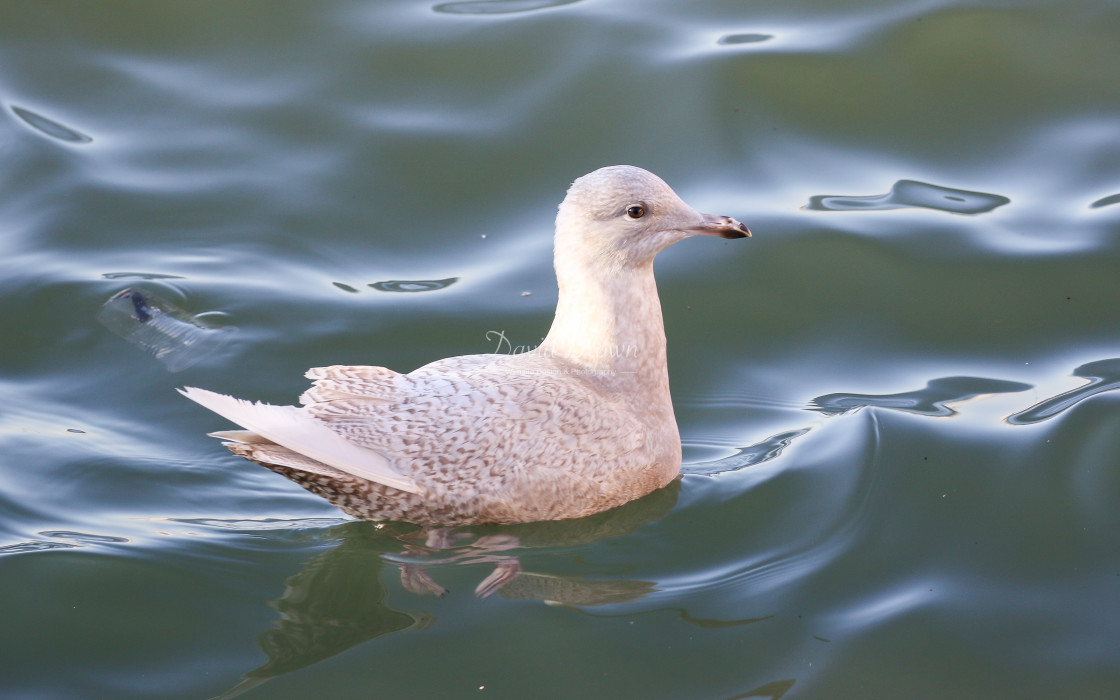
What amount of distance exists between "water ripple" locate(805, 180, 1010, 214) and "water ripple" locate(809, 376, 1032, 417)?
63.2 inches

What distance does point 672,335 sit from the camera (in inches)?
233

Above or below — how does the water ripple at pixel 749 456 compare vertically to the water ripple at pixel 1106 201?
below

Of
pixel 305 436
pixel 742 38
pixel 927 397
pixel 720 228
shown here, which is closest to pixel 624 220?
pixel 720 228

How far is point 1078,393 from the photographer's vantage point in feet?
17.4

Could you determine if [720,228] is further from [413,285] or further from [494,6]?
[494,6]

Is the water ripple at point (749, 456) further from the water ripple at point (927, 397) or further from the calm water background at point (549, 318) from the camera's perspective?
the water ripple at point (927, 397)

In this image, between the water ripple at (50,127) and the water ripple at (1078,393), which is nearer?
the water ripple at (1078,393)

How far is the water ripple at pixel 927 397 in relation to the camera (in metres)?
5.36

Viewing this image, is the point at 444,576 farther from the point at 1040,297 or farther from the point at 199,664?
the point at 1040,297

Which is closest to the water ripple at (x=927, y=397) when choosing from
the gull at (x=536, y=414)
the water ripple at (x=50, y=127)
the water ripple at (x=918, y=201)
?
the gull at (x=536, y=414)

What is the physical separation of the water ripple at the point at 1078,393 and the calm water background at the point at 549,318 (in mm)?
18

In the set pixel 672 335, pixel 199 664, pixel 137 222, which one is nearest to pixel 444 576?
pixel 199 664

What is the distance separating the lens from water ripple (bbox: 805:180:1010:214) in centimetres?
683

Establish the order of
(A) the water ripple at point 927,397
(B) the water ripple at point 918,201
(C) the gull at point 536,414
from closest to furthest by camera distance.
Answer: (C) the gull at point 536,414
(A) the water ripple at point 927,397
(B) the water ripple at point 918,201
